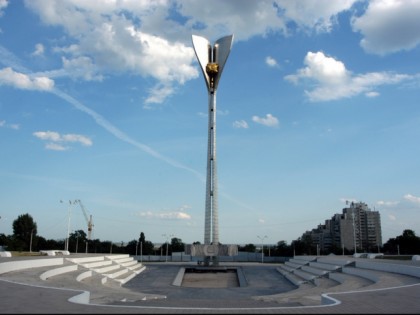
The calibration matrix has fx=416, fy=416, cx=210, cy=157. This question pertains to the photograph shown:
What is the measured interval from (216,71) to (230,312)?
4346 centimetres

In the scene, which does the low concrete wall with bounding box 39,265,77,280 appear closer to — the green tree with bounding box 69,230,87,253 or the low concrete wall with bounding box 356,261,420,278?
the low concrete wall with bounding box 356,261,420,278

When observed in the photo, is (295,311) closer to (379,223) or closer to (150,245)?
(150,245)

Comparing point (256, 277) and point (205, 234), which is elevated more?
point (205, 234)

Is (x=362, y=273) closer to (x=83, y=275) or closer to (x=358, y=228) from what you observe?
(x=83, y=275)

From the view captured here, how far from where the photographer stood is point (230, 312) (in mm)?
9141

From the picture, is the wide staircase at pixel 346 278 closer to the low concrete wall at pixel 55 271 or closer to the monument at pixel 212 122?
the low concrete wall at pixel 55 271

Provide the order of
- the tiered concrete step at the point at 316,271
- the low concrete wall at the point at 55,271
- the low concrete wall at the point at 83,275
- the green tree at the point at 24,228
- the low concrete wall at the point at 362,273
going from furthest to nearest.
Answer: the green tree at the point at 24,228 → the tiered concrete step at the point at 316,271 → the low concrete wall at the point at 83,275 → the low concrete wall at the point at 362,273 → the low concrete wall at the point at 55,271

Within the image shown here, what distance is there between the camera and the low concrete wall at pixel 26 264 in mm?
20438

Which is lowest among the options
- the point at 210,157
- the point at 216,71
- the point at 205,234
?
the point at 205,234

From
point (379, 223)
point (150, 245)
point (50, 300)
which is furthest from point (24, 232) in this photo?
point (379, 223)

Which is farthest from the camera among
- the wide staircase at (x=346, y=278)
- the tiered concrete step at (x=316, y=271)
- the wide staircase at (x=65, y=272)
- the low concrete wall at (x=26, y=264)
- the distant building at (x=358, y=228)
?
the distant building at (x=358, y=228)

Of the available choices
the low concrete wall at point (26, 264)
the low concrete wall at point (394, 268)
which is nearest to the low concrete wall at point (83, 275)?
the low concrete wall at point (26, 264)

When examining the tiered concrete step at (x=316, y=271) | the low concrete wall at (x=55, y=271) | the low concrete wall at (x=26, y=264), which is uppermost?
the low concrete wall at (x=26, y=264)

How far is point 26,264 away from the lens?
23.2 m
